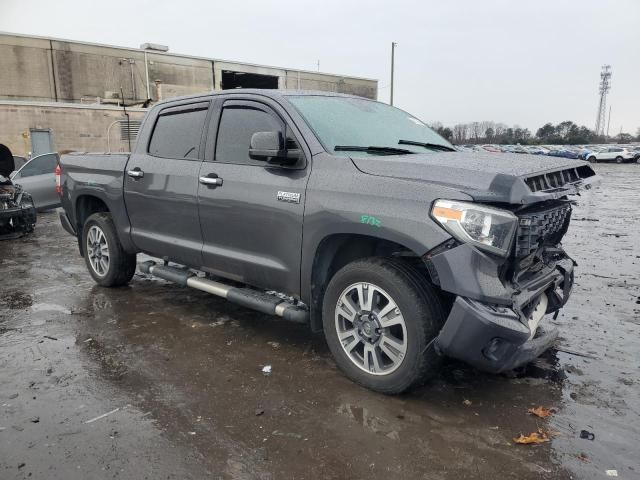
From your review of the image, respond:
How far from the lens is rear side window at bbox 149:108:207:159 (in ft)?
15.6

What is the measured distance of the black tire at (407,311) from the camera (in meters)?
3.16

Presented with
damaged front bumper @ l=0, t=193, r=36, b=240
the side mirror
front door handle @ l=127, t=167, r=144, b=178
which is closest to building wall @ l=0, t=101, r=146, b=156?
damaged front bumper @ l=0, t=193, r=36, b=240

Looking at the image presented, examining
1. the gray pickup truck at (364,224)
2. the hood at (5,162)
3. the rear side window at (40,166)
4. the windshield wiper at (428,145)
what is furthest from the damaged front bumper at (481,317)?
the rear side window at (40,166)

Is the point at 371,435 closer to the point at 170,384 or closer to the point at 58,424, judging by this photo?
the point at 170,384

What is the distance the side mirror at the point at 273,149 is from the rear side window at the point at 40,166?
10.2 meters

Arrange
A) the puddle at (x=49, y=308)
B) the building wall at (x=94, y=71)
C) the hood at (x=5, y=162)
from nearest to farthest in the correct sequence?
1. the puddle at (x=49, y=308)
2. the hood at (x=5, y=162)
3. the building wall at (x=94, y=71)

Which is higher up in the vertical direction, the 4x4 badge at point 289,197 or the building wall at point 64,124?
the building wall at point 64,124

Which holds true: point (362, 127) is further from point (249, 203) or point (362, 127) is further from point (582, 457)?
point (582, 457)

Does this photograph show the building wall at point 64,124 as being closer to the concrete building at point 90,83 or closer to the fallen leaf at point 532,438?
the concrete building at point 90,83

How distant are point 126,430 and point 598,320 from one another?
4.19m

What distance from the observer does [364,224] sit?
11.0 ft

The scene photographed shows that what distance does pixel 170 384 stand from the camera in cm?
368

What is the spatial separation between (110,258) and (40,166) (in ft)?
25.5

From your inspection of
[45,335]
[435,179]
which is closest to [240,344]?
[45,335]
